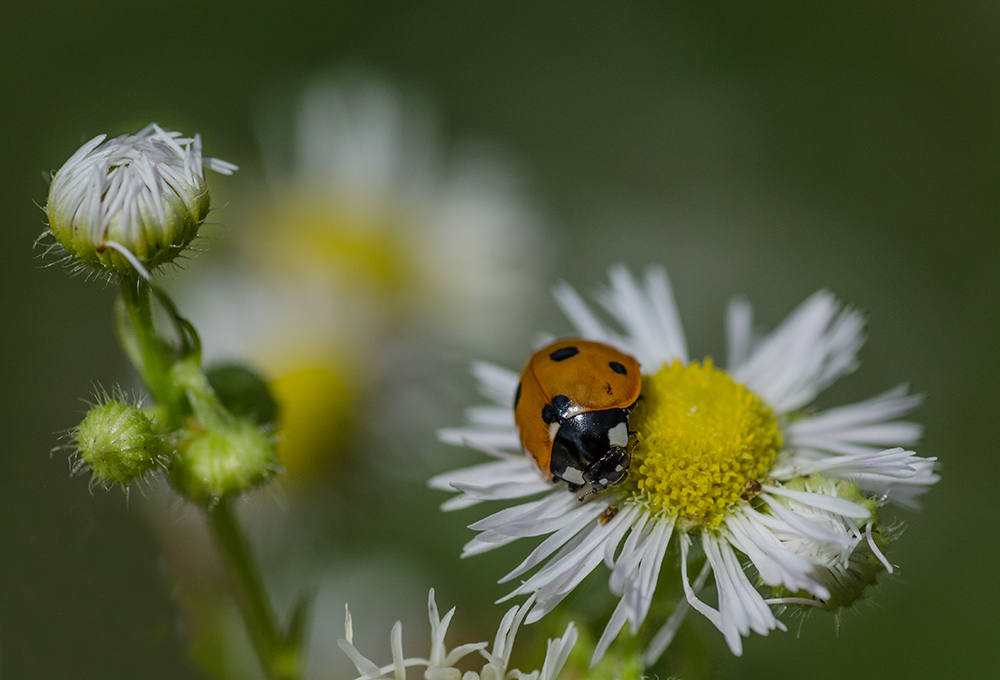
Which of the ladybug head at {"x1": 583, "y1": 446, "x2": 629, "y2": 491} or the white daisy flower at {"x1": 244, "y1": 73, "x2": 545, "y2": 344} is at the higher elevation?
the white daisy flower at {"x1": 244, "y1": 73, "x2": 545, "y2": 344}

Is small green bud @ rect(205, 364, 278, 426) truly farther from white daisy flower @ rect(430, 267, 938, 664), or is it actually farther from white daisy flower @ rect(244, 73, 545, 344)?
white daisy flower @ rect(244, 73, 545, 344)

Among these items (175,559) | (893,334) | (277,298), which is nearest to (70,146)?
(277,298)

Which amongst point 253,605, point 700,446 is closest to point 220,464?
point 253,605

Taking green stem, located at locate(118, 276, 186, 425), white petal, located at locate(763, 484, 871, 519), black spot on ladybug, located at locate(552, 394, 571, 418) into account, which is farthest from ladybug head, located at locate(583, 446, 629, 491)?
green stem, located at locate(118, 276, 186, 425)

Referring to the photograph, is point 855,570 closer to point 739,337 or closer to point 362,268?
point 739,337

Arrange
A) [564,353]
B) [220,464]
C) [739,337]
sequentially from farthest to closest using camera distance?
[739,337] < [564,353] < [220,464]

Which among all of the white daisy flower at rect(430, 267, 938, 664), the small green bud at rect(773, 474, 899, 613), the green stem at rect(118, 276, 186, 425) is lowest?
the small green bud at rect(773, 474, 899, 613)
